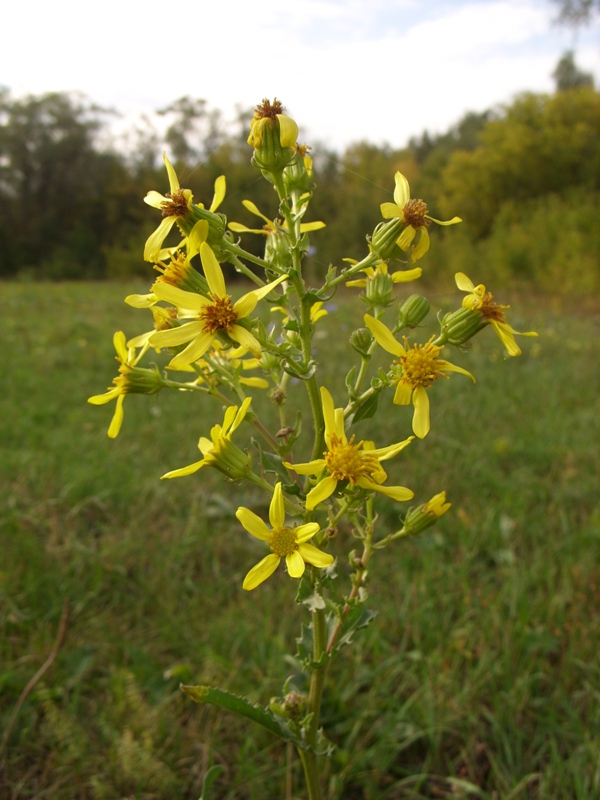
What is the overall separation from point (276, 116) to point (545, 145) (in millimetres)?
21249

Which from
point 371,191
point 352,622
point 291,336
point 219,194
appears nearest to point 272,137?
point 219,194

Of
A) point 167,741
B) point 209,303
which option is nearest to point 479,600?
point 167,741

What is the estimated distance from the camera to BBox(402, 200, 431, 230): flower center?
1085 mm

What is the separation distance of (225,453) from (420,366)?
15.2 inches

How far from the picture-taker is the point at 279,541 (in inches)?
38.0

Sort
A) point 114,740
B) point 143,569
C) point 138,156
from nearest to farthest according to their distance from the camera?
point 114,740 < point 143,569 < point 138,156

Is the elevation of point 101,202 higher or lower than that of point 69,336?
higher

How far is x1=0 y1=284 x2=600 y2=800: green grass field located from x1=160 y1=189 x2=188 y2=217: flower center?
0.94 metres

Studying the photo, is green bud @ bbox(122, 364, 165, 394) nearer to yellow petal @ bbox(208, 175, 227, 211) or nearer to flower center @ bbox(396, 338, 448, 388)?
yellow petal @ bbox(208, 175, 227, 211)

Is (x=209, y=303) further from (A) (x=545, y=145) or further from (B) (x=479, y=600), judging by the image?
(A) (x=545, y=145)

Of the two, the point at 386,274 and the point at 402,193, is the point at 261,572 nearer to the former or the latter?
the point at 386,274

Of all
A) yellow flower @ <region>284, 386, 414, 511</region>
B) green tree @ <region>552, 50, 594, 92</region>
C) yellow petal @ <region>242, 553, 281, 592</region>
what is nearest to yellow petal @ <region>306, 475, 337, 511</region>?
yellow flower @ <region>284, 386, 414, 511</region>

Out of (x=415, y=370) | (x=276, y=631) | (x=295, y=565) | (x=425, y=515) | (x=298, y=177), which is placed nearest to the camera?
(x=295, y=565)

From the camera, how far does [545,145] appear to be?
18938mm
